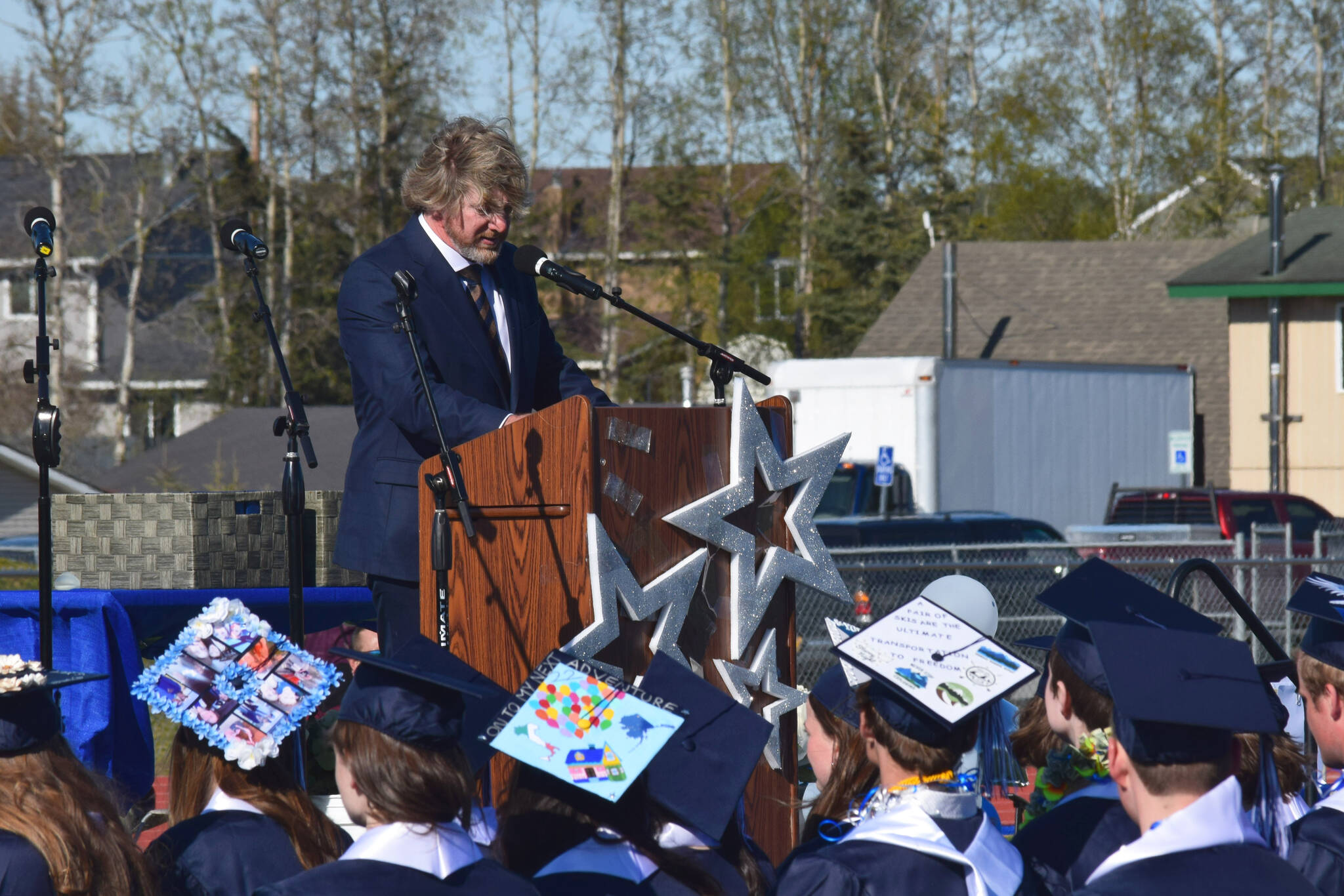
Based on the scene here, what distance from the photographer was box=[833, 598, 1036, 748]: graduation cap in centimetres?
311

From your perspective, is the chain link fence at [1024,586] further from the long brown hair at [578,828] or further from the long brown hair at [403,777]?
the long brown hair at [403,777]

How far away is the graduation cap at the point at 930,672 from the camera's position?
10.2ft

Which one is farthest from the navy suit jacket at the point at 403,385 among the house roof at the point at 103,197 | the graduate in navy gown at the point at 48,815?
the house roof at the point at 103,197

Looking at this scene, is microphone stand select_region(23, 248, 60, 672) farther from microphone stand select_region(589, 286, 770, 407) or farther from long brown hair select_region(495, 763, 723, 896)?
long brown hair select_region(495, 763, 723, 896)

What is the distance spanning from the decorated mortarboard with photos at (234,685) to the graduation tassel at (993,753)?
136 cm

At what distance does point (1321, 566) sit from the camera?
1245cm

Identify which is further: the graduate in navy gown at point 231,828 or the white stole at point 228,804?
the white stole at point 228,804

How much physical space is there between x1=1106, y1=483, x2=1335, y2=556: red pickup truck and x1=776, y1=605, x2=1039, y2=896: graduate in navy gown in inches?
607

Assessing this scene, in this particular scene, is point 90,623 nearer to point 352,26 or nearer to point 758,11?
point 352,26

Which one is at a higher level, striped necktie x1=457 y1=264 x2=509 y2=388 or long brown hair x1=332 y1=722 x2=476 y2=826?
striped necktie x1=457 y1=264 x2=509 y2=388

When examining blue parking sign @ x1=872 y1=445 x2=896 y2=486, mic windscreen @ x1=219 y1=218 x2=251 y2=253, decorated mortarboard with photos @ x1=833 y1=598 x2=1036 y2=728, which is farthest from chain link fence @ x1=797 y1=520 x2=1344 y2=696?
decorated mortarboard with photos @ x1=833 y1=598 x2=1036 y2=728

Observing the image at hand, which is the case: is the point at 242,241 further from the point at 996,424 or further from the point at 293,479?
the point at 996,424

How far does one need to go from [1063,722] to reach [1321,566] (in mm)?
9878

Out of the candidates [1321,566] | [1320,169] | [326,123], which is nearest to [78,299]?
[326,123]
